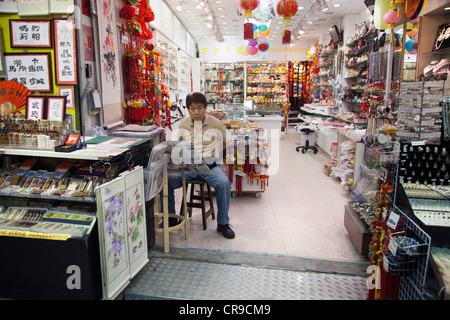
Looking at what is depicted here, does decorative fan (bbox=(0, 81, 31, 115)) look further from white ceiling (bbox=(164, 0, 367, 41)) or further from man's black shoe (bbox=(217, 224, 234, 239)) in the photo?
white ceiling (bbox=(164, 0, 367, 41))

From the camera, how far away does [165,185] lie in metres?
2.90

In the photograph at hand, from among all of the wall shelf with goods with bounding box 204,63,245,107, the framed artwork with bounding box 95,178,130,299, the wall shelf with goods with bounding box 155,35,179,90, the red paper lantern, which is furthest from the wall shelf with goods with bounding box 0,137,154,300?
the wall shelf with goods with bounding box 204,63,245,107

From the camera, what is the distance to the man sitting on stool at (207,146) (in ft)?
10.8

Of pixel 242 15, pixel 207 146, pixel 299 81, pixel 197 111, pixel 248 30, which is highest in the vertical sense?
pixel 242 15

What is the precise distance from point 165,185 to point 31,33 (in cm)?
194

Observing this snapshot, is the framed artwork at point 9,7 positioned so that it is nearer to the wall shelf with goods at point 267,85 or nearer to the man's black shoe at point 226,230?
the man's black shoe at point 226,230

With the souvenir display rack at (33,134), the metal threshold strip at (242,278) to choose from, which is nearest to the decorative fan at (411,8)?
the metal threshold strip at (242,278)

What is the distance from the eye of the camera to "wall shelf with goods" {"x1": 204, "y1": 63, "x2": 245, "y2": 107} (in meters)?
12.1

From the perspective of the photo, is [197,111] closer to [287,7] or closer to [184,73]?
[287,7]

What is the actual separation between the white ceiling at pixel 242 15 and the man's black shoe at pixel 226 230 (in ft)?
15.9

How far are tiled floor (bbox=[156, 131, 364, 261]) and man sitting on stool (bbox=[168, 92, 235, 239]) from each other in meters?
0.26

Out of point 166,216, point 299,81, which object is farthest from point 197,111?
point 299,81
